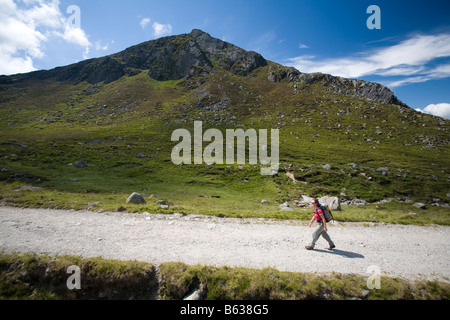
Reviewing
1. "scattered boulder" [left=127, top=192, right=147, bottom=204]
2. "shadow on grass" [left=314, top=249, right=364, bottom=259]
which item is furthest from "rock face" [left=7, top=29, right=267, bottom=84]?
"shadow on grass" [left=314, top=249, right=364, bottom=259]

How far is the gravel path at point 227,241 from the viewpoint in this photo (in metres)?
9.81

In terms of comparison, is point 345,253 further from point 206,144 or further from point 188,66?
point 188,66

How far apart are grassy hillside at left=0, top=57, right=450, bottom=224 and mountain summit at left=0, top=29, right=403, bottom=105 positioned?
275 inches

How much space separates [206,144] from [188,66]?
A: 10878cm

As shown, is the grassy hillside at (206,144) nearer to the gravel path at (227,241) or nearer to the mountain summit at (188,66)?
the gravel path at (227,241)

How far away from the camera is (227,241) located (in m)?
11.8

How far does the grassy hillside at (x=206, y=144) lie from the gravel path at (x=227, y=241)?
2.71 meters

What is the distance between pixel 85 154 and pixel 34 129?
65.4m

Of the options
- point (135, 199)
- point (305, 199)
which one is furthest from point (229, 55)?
point (135, 199)

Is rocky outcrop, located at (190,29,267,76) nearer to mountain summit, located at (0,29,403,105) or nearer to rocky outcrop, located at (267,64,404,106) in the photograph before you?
mountain summit, located at (0,29,403,105)

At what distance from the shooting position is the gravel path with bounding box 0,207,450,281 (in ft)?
32.2
